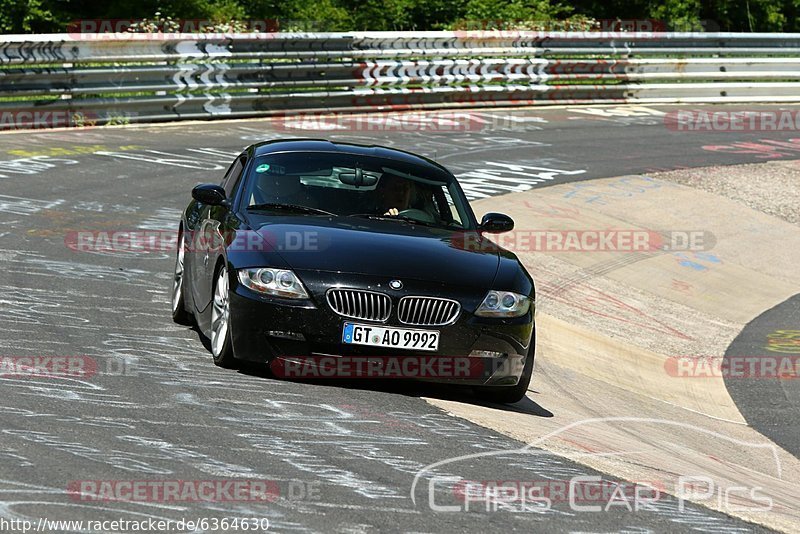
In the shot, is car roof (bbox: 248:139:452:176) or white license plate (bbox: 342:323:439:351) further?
car roof (bbox: 248:139:452:176)

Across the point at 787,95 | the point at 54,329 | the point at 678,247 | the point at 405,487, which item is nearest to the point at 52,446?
the point at 405,487

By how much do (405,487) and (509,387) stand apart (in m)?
2.70

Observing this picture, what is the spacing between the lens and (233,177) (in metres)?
9.95

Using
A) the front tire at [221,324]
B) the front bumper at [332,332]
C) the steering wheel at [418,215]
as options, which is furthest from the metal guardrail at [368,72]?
the front bumper at [332,332]

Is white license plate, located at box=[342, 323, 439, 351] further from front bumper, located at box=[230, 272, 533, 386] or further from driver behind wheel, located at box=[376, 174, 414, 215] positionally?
driver behind wheel, located at box=[376, 174, 414, 215]

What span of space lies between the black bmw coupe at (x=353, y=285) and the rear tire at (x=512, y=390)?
0.03 ft

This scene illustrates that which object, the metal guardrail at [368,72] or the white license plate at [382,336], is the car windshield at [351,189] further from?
→ the metal guardrail at [368,72]

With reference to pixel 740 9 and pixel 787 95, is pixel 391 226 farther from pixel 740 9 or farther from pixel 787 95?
pixel 740 9

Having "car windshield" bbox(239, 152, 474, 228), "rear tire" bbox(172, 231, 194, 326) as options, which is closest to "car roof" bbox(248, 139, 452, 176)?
"car windshield" bbox(239, 152, 474, 228)

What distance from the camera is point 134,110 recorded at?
21.4 metres

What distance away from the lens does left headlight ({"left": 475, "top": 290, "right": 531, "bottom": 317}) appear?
814cm

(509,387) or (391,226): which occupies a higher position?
(391,226)

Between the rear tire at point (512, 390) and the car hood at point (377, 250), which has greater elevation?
the car hood at point (377, 250)

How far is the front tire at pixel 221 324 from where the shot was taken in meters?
8.16
